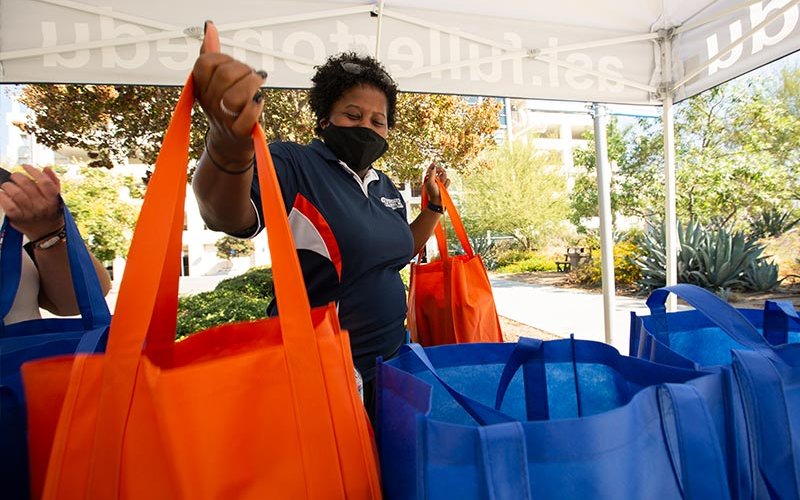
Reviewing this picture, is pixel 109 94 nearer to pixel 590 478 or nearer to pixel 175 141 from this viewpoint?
pixel 175 141

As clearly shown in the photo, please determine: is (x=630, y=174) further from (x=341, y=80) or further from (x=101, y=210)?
(x=101, y=210)

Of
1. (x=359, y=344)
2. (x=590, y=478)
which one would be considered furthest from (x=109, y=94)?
(x=590, y=478)

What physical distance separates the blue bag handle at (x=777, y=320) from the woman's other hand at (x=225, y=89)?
1038mm

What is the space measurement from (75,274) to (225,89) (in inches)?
14.9

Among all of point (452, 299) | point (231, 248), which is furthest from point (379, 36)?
point (231, 248)

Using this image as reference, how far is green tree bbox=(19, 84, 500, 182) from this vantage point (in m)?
5.98

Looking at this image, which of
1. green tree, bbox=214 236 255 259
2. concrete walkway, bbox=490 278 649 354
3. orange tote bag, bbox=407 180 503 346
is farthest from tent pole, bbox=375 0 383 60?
green tree, bbox=214 236 255 259

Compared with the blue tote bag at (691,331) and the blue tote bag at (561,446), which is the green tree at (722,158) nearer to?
the blue tote bag at (691,331)

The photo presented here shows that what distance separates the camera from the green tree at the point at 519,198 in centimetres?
2373

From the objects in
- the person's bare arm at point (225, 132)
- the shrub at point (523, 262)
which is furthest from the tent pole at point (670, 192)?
the shrub at point (523, 262)

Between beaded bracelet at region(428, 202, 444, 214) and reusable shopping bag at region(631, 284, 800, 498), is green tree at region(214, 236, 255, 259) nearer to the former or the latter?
beaded bracelet at region(428, 202, 444, 214)

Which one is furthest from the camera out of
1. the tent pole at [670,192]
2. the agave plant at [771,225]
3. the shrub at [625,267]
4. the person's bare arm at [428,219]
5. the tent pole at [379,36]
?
the agave plant at [771,225]

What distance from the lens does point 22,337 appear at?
28.1 inches

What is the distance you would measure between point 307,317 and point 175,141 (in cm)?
24
